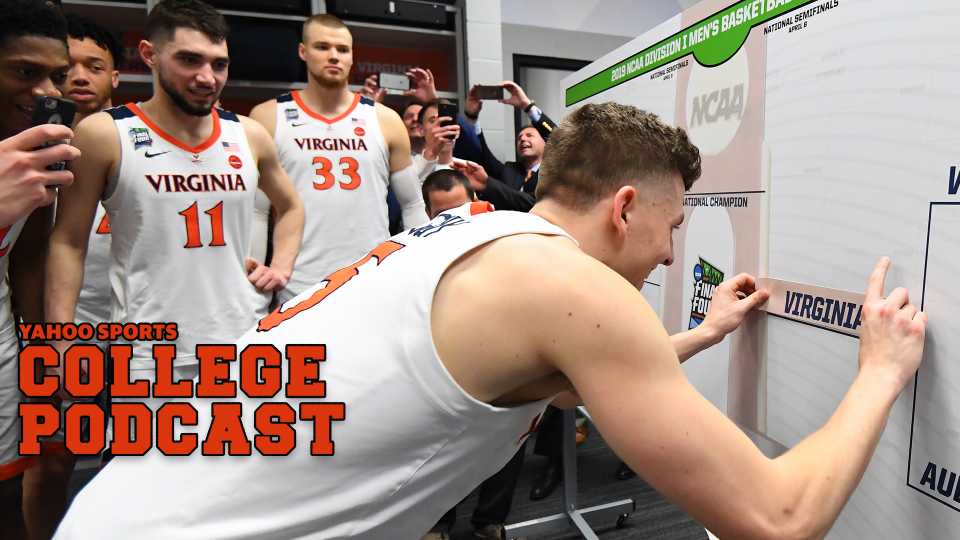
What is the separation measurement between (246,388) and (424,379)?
0.26 m

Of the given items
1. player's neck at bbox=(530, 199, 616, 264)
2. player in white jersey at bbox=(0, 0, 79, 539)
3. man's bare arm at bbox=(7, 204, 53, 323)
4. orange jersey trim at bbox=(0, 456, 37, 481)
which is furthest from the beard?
player's neck at bbox=(530, 199, 616, 264)

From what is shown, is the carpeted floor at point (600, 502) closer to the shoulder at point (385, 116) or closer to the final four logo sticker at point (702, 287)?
the final four logo sticker at point (702, 287)

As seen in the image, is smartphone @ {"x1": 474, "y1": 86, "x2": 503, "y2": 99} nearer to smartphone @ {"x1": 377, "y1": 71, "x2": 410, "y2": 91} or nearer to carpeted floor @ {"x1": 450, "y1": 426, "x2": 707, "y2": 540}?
smartphone @ {"x1": 377, "y1": 71, "x2": 410, "y2": 91}

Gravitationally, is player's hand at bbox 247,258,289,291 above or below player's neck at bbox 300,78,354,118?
below

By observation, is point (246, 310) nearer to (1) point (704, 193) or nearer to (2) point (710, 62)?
(1) point (704, 193)

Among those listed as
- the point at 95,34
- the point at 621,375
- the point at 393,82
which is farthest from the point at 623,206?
the point at 95,34

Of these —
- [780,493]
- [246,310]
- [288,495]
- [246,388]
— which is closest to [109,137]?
[246,310]

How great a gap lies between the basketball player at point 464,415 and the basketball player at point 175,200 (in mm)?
818

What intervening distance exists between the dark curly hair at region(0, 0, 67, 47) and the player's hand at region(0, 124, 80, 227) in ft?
0.88

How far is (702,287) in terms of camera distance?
4.31 ft

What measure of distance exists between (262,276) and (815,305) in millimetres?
1402

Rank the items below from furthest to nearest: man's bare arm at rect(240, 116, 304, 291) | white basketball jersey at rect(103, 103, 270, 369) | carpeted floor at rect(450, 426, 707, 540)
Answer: carpeted floor at rect(450, 426, 707, 540), man's bare arm at rect(240, 116, 304, 291), white basketball jersey at rect(103, 103, 270, 369)

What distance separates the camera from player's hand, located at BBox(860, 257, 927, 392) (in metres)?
0.78

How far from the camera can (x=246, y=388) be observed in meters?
0.69
